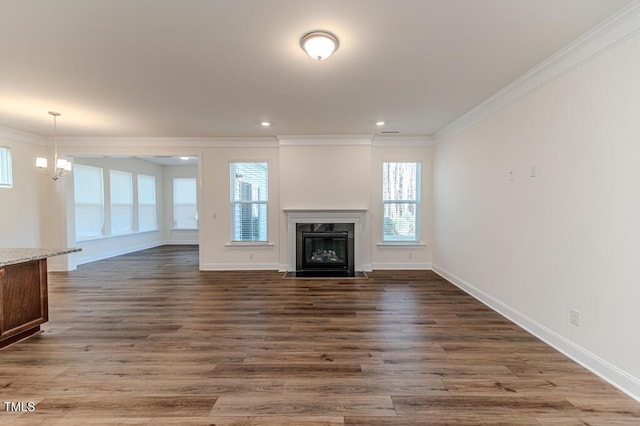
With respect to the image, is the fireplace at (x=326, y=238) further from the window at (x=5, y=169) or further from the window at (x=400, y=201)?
the window at (x=5, y=169)

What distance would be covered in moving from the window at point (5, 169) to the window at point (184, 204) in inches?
186

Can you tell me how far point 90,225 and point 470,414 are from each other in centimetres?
849

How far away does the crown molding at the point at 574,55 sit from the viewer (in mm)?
2057

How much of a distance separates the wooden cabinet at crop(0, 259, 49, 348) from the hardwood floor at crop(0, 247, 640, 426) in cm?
15

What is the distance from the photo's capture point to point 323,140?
5730 mm

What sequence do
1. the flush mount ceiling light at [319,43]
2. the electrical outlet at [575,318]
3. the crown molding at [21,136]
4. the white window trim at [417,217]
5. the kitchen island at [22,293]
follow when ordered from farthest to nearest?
the white window trim at [417,217], the crown molding at [21,136], the kitchen island at [22,293], the electrical outlet at [575,318], the flush mount ceiling light at [319,43]

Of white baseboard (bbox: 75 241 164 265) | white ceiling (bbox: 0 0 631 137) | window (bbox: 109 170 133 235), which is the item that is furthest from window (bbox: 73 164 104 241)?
Answer: white ceiling (bbox: 0 0 631 137)

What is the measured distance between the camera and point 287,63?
2.77 meters

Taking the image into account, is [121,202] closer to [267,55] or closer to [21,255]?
[21,255]

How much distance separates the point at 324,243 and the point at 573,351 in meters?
4.01

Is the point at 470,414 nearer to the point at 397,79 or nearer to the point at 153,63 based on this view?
the point at 397,79

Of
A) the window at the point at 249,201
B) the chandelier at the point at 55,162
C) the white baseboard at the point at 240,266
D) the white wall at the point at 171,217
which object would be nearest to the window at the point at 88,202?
the chandelier at the point at 55,162

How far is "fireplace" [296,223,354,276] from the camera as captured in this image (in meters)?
5.80

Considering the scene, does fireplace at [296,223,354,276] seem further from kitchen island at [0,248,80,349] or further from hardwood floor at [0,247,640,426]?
kitchen island at [0,248,80,349]
